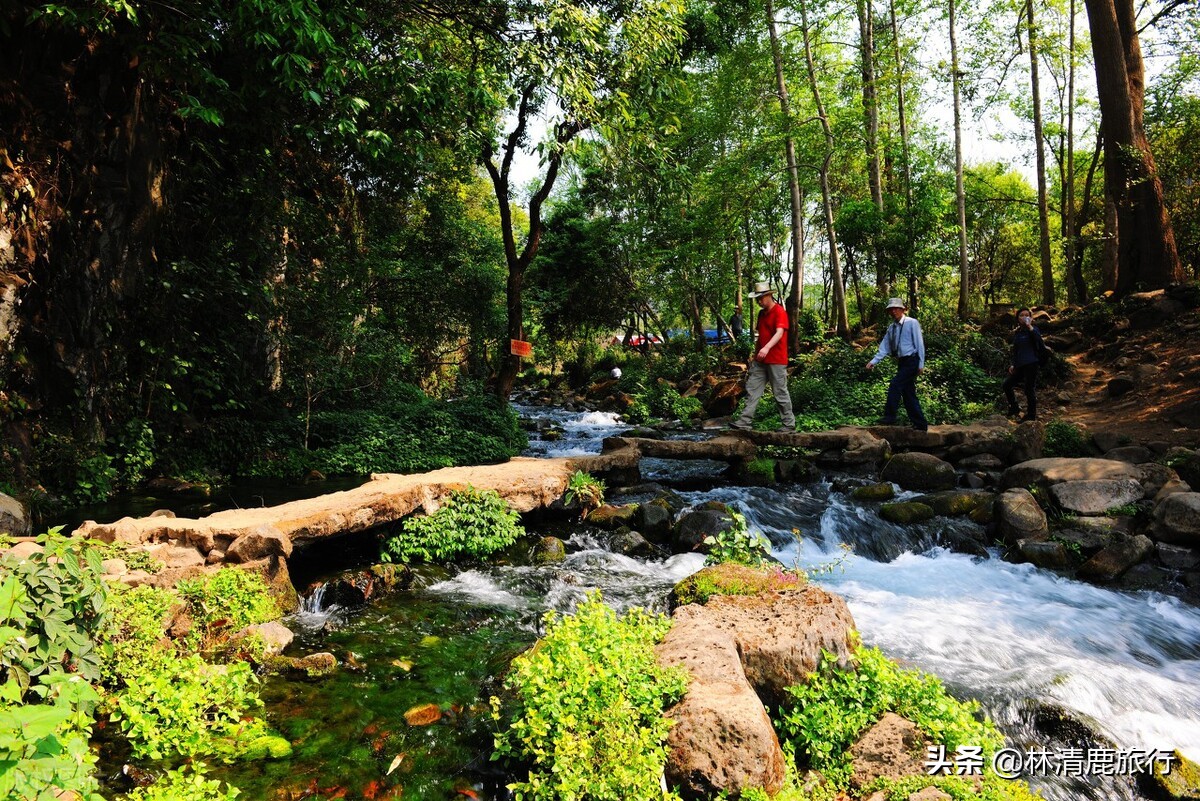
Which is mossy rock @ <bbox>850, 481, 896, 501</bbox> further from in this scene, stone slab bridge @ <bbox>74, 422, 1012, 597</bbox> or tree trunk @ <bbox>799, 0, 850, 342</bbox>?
tree trunk @ <bbox>799, 0, 850, 342</bbox>

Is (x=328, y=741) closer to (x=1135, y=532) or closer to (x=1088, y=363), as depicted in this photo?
(x=1135, y=532)

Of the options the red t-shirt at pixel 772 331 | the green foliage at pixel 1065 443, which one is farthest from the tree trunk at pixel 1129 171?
the red t-shirt at pixel 772 331

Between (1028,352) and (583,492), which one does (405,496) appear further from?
(1028,352)

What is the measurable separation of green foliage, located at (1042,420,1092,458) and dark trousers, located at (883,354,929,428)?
6.05ft

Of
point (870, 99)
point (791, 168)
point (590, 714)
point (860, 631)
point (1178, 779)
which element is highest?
point (870, 99)

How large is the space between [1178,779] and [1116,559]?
144 inches

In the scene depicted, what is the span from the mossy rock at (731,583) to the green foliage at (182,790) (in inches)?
117

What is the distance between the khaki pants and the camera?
1038 centimetres

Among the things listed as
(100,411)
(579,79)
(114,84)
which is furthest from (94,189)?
(579,79)

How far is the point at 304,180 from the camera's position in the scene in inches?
487

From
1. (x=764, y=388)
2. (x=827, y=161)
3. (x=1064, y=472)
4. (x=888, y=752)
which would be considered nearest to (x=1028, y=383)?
(x=1064, y=472)

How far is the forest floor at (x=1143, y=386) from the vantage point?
10320 mm

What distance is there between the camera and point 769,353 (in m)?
10.1

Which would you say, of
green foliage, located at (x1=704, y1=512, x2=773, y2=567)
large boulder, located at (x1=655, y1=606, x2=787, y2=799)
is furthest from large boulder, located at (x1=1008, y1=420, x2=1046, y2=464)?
large boulder, located at (x1=655, y1=606, x2=787, y2=799)
